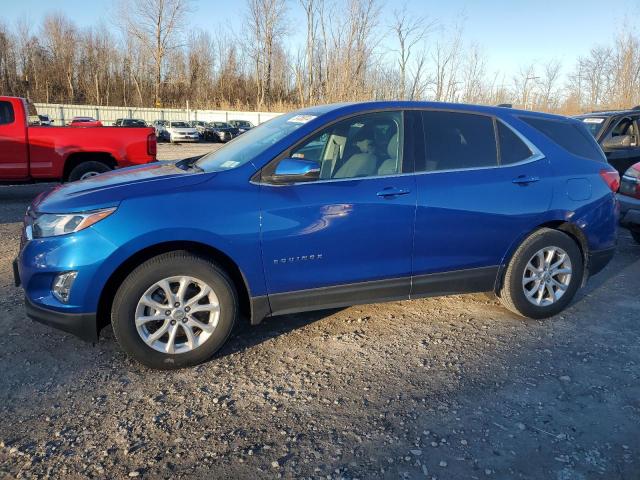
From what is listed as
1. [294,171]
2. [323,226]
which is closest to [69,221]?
[294,171]

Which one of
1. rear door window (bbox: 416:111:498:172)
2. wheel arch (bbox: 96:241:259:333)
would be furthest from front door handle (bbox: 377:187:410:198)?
wheel arch (bbox: 96:241:259:333)

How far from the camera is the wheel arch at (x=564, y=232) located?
13.2 feet

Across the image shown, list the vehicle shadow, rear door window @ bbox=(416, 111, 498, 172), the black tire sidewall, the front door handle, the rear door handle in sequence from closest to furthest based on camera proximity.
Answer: the front door handle → the vehicle shadow → rear door window @ bbox=(416, 111, 498, 172) → the rear door handle → the black tire sidewall

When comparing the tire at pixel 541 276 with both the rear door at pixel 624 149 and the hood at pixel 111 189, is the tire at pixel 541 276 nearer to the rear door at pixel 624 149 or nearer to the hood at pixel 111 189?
the hood at pixel 111 189

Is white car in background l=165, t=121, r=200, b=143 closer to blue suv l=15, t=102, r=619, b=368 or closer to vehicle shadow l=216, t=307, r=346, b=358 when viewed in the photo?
blue suv l=15, t=102, r=619, b=368

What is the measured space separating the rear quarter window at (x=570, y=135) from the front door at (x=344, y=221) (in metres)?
1.37

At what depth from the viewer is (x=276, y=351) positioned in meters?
3.54

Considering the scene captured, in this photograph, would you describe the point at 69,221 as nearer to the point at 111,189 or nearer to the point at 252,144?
the point at 111,189

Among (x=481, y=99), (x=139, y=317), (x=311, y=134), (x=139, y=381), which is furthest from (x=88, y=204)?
(x=481, y=99)

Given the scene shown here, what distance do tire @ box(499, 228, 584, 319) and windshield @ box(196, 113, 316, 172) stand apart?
6.69 feet

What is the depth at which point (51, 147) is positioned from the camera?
28.5 ft

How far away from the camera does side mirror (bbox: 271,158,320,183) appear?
3.26 meters

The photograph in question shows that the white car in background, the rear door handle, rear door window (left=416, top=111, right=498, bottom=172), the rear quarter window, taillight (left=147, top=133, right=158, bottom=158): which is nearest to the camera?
rear door window (left=416, top=111, right=498, bottom=172)

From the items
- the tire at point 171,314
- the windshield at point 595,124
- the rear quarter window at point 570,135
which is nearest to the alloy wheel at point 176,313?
the tire at point 171,314
